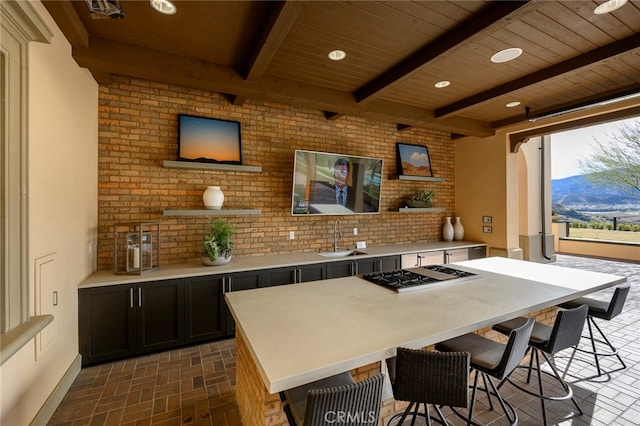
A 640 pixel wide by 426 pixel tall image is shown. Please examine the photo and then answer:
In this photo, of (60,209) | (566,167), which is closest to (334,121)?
(60,209)

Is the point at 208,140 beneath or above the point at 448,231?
above

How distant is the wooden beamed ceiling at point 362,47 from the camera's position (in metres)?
2.15

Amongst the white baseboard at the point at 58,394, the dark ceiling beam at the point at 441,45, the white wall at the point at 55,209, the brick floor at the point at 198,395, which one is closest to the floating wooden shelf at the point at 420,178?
the dark ceiling beam at the point at 441,45

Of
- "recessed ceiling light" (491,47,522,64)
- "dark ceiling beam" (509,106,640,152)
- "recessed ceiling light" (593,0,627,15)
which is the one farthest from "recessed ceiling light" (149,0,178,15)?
"dark ceiling beam" (509,106,640,152)

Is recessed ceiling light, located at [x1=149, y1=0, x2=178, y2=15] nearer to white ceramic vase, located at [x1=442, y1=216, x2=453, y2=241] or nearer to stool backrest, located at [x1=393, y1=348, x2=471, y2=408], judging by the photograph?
stool backrest, located at [x1=393, y1=348, x2=471, y2=408]

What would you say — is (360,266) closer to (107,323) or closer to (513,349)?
(513,349)

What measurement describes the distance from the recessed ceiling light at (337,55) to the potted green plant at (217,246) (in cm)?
218

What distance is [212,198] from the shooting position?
3.42m

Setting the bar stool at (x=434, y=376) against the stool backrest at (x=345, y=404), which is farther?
the bar stool at (x=434, y=376)

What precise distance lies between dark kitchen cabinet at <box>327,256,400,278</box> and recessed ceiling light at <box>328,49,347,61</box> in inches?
93.2

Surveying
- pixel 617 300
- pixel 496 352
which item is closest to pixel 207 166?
pixel 496 352

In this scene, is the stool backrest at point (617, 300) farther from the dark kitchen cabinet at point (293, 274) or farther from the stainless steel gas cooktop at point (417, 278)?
the dark kitchen cabinet at point (293, 274)

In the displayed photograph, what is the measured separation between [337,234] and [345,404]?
3.51 m

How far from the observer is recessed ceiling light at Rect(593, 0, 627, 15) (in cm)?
206
